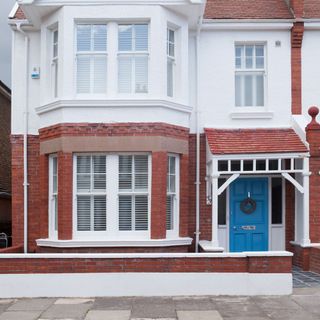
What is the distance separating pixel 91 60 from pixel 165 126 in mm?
2184

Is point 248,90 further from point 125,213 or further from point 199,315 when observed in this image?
point 199,315

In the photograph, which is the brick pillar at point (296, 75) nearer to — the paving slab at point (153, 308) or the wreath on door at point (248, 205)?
the wreath on door at point (248, 205)

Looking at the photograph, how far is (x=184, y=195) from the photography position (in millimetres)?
13680

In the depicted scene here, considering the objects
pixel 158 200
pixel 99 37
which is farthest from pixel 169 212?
pixel 99 37

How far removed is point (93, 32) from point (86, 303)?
605 centimetres

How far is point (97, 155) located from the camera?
13.1 meters

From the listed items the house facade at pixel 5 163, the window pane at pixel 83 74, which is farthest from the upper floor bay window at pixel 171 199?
the house facade at pixel 5 163

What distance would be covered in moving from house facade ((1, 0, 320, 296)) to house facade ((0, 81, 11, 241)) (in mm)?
6873

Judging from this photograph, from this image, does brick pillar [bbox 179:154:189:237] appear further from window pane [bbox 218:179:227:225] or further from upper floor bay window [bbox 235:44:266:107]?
upper floor bay window [bbox 235:44:266:107]

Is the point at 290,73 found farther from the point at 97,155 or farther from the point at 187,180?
the point at 97,155

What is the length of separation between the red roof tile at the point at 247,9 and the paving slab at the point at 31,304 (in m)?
7.83

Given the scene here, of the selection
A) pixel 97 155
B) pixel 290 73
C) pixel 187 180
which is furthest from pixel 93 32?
pixel 290 73

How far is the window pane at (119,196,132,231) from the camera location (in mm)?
13094

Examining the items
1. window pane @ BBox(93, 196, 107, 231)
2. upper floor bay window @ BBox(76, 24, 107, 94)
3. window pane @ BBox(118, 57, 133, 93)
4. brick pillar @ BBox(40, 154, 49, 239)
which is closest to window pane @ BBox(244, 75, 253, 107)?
window pane @ BBox(118, 57, 133, 93)
